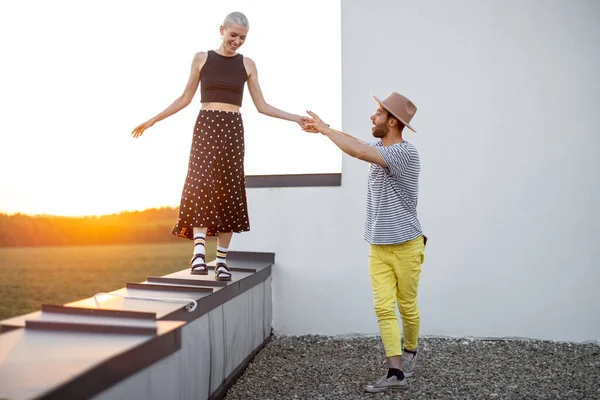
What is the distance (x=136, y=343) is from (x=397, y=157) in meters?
1.71

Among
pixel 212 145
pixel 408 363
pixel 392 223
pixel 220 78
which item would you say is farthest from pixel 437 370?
pixel 220 78

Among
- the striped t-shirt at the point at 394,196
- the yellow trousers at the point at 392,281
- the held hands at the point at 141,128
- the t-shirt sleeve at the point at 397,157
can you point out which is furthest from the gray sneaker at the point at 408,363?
the held hands at the point at 141,128

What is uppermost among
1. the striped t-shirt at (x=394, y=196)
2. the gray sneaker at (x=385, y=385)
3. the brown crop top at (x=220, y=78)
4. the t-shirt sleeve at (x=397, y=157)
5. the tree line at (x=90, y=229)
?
the brown crop top at (x=220, y=78)

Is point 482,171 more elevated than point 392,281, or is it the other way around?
point 482,171

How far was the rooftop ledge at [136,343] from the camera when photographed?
5.40 ft

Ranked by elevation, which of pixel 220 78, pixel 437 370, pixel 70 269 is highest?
pixel 220 78

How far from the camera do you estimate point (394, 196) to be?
3.28 metres

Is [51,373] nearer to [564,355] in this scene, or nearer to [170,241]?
[564,355]

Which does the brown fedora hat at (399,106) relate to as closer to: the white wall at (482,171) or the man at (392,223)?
the man at (392,223)

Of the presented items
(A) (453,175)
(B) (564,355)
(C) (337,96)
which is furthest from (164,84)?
(B) (564,355)

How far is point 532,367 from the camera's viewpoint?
383cm

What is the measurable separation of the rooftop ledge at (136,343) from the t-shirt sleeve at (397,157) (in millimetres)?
1038

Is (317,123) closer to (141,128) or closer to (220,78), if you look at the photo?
(220,78)

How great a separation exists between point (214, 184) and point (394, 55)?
1847 mm
